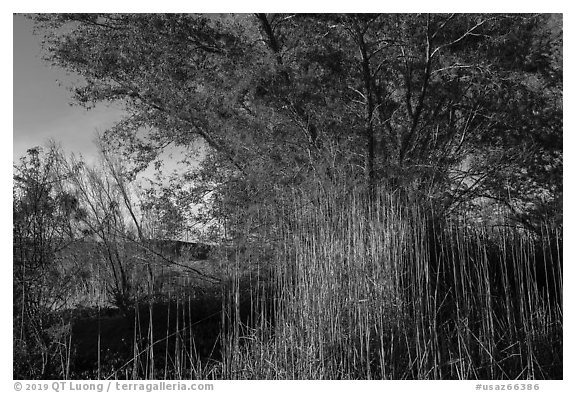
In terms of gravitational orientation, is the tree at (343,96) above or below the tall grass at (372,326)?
above

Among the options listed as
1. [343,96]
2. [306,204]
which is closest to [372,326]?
[306,204]

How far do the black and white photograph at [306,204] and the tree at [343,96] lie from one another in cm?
2

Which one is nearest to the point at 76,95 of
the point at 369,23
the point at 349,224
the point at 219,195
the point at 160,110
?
the point at 160,110

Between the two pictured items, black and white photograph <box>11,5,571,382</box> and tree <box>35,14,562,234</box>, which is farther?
tree <box>35,14,562,234</box>

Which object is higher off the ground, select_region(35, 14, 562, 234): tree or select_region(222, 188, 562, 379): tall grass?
select_region(35, 14, 562, 234): tree

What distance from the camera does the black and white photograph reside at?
9.04 feet

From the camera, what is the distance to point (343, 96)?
15.4 ft

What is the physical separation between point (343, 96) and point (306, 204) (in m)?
1.60

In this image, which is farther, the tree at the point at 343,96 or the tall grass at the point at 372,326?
the tree at the point at 343,96

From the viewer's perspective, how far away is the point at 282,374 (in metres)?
2.52

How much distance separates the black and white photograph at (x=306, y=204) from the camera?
275 centimetres

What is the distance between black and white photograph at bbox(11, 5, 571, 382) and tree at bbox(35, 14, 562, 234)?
0.02 metres

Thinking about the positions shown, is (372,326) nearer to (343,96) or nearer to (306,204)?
(306,204)

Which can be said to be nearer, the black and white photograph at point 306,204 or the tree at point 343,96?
the black and white photograph at point 306,204
